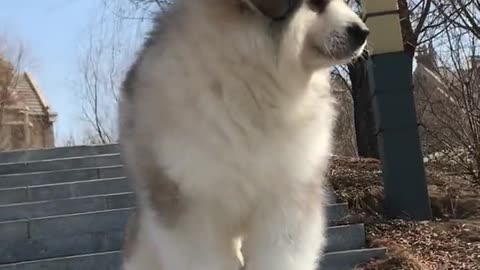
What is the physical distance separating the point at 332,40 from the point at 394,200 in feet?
13.1

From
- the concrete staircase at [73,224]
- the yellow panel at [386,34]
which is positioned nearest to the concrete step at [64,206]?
the concrete staircase at [73,224]

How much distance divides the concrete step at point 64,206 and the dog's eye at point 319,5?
4.49 metres

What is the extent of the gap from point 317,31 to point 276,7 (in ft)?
0.64

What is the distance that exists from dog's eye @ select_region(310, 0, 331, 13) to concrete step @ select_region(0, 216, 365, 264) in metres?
3.40

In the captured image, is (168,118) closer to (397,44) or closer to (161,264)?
(161,264)

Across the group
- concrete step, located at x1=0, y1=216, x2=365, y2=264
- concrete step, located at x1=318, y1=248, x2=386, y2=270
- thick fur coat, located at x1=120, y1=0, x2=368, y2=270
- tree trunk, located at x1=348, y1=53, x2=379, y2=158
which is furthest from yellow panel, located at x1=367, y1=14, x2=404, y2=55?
tree trunk, located at x1=348, y1=53, x2=379, y2=158

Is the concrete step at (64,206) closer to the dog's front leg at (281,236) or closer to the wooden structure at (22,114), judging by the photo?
the dog's front leg at (281,236)

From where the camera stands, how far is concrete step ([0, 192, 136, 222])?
7.01 m

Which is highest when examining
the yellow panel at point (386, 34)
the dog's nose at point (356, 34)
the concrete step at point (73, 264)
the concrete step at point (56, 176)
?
the yellow panel at point (386, 34)

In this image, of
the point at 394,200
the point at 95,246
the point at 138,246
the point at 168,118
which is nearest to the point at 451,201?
the point at 394,200

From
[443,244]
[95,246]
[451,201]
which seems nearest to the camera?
[443,244]

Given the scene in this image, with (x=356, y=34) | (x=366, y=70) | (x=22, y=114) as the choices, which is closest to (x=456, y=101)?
(x=366, y=70)

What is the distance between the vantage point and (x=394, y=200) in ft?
21.5

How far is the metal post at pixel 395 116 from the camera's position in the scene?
6504 millimetres
